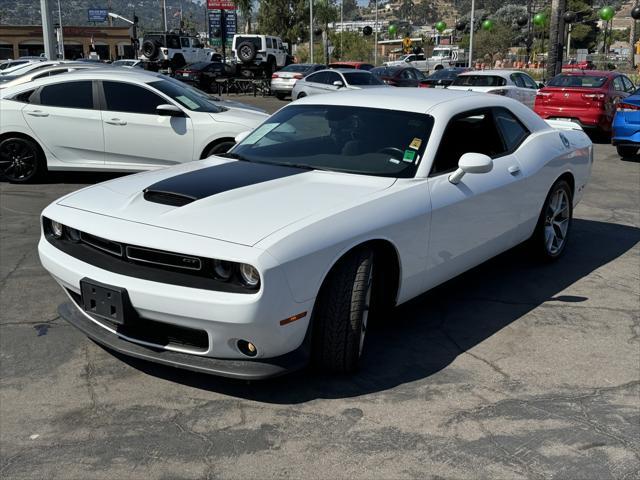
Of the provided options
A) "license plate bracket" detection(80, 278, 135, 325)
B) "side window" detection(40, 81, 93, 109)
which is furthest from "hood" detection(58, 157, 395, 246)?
"side window" detection(40, 81, 93, 109)

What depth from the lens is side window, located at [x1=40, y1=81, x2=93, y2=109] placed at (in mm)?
9391

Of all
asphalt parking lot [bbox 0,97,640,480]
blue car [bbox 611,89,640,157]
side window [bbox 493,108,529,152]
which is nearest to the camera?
asphalt parking lot [bbox 0,97,640,480]

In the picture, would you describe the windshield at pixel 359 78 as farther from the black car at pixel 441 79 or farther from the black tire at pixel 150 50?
the black tire at pixel 150 50

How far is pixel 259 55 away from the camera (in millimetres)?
37719

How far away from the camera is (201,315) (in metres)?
3.38

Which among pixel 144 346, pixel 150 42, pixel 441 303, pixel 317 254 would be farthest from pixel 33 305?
pixel 150 42

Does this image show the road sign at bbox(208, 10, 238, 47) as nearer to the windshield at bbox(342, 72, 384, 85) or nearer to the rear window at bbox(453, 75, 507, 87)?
the windshield at bbox(342, 72, 384, 85)

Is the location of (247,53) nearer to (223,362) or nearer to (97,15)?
(223,362)

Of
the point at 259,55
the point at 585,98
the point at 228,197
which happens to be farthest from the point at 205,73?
the point at 228,197

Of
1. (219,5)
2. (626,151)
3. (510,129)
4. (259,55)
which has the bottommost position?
(626,151)

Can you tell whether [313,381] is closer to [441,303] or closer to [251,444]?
[251,444]

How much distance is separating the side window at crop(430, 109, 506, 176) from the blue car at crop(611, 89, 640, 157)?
781 cm

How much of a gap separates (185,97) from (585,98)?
9716 millimetres

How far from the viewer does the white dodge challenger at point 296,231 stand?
343 centimetres
